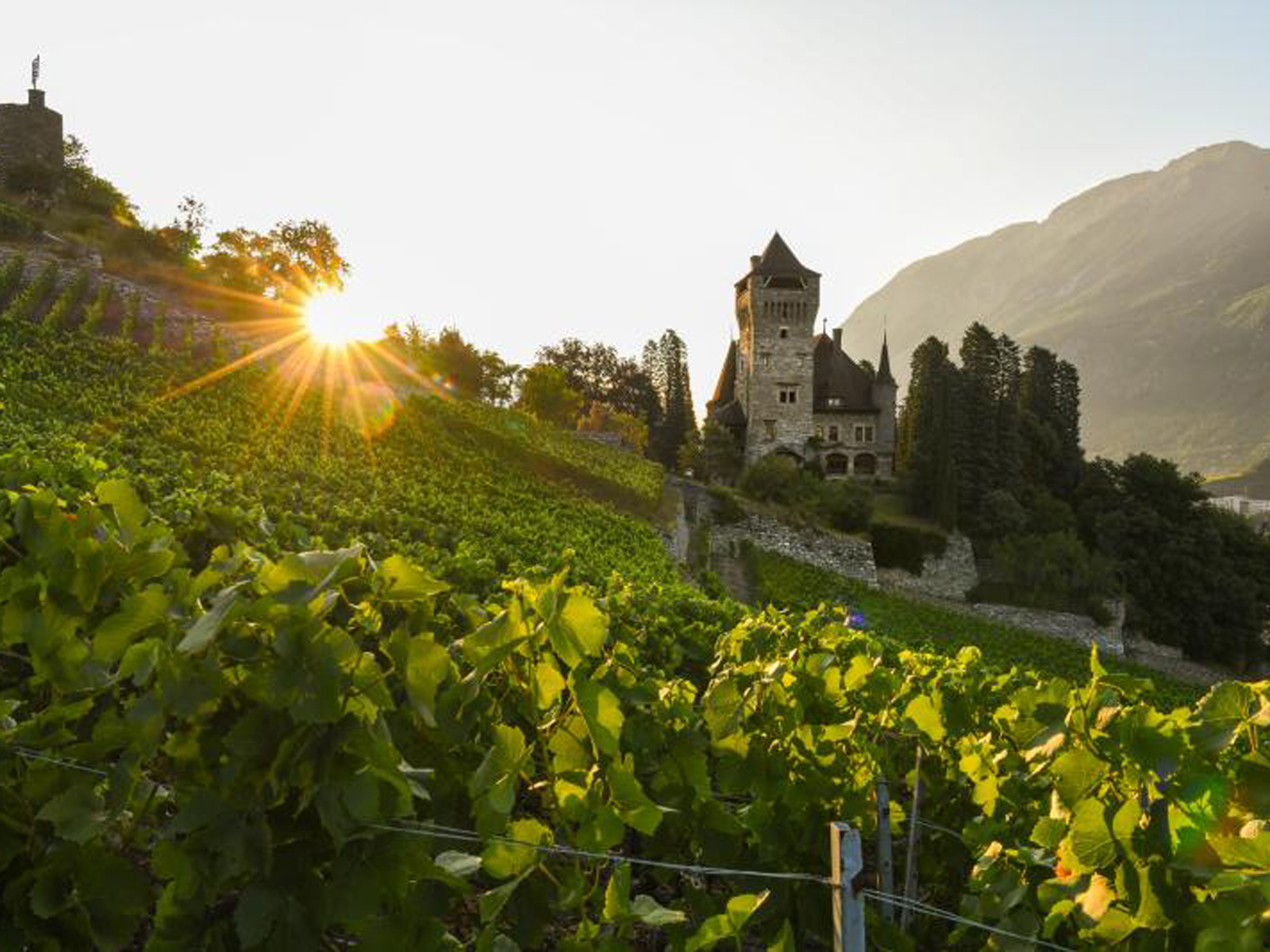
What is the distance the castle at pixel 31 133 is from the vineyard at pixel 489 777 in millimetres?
51383

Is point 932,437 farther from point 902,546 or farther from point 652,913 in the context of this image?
point 652,913

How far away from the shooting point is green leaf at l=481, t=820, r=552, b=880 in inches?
77.4

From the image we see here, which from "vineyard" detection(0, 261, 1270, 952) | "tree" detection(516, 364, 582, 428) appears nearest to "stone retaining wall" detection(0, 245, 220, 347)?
"tree" detection(516, 364, 582, 428)

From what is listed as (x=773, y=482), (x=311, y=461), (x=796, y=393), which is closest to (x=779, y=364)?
(x=796, y=393)

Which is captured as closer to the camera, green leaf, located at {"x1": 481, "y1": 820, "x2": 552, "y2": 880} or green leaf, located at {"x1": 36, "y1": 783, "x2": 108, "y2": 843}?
green leaf, located at {"x1": 36, "y1": 783, "x2": 108, "y2": 843}

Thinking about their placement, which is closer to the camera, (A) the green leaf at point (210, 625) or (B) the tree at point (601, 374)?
(A) the green leaf at point (210, 625)

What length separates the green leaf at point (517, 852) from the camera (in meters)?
1.96

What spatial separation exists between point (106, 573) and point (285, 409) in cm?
2284

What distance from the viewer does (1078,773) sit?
2.21m

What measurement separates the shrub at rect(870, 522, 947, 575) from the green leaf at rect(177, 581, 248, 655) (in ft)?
141

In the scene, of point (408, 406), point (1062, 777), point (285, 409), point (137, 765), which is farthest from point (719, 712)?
point (408, 406)

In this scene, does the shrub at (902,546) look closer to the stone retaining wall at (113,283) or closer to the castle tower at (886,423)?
the castle tower at (886,423)

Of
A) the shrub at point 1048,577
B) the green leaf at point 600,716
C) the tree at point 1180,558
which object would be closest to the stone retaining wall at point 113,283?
the green leaf at point 600,716

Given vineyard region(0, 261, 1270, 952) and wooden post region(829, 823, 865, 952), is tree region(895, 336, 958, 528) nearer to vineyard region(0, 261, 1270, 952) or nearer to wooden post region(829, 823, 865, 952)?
vineyard region(0, 261, 1270, 952)
